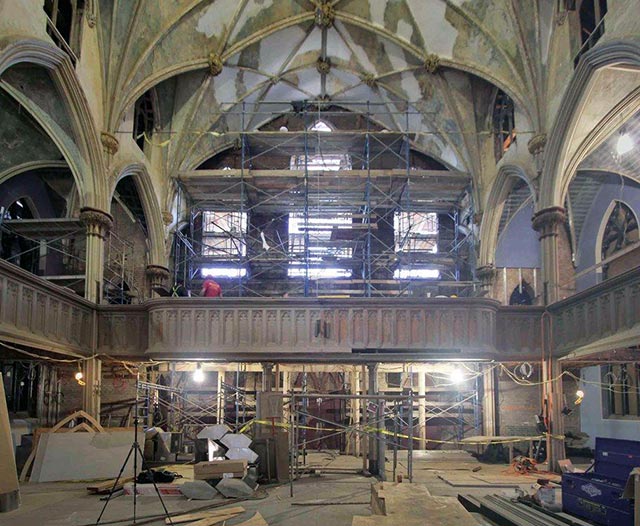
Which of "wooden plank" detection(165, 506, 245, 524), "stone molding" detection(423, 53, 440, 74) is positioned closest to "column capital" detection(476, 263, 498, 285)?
"stone molding" detection(423, 53, 440, 74)

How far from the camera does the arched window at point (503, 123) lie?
18.3 metres

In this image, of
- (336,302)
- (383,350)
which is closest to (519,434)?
(383,350)

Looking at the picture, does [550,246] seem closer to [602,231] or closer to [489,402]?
[489,402]

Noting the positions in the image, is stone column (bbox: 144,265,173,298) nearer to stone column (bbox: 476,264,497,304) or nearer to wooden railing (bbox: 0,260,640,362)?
wooden railing (bbox: 0,260,640,362)

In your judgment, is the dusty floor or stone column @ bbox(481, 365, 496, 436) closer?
the dusty floor

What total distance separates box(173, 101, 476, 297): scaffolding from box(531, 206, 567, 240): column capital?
196 inches

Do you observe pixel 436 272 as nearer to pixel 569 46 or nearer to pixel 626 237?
pixel 626 237

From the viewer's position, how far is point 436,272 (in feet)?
76.4

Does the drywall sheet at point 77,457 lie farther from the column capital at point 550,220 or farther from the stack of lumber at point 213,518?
the column capital at point 550,220

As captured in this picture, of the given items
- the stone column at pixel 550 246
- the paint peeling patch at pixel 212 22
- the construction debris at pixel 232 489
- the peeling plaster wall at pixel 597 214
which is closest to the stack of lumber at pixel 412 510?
the construction debris at pixel 232 489

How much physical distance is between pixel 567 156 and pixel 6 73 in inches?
499

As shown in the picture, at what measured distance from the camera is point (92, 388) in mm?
15172

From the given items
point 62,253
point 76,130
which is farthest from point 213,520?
point 62,253

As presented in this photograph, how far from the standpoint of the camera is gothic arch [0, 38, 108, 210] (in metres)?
13.1
